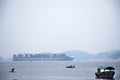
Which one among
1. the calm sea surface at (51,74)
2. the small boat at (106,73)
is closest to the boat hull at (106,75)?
the small boat at (106,73)

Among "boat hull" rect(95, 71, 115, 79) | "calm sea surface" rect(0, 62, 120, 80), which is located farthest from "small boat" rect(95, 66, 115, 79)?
"calm sea surface" rect(0, 62, 120, 80)

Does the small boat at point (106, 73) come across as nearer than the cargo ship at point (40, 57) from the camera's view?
Yes

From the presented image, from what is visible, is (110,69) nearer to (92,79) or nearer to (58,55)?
(92,79)

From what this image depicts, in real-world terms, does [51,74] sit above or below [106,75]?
above

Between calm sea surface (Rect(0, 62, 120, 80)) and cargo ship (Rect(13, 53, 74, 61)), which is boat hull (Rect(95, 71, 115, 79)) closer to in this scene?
calm sea surface (Rect(0, 62, 120, 80))

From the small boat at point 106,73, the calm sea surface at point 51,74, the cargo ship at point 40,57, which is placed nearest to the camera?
the small boat at point 106,73

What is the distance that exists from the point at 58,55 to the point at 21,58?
2066cm

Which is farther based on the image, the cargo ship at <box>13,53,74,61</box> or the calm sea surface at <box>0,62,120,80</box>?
the cargo ship at <box>13,53,74,61</box>

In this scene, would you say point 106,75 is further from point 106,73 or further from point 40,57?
point 40,57

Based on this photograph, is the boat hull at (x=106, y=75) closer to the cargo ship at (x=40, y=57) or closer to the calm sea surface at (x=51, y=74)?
the calm sea surface at (x=51, y=74)

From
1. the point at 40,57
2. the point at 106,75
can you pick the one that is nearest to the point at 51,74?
the point at 106,75

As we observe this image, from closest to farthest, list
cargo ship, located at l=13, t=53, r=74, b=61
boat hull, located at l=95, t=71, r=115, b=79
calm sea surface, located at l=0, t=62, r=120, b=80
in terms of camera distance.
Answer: boat hull, located at l=95, t=71, r=115, b=79
calm sea surface, located at l=0, t=62, r=120, b=80
cargo ship, located at l=13, t=53, r=74, b=61

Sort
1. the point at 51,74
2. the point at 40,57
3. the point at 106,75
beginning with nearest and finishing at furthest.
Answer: the point at 106,75, the point at 51,74, the point at 40,57

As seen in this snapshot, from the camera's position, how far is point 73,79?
2100 inches
